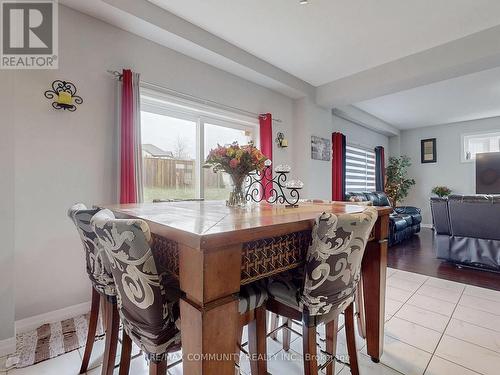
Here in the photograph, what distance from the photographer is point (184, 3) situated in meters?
2.35

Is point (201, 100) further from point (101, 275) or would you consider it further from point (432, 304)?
point (432, 304)

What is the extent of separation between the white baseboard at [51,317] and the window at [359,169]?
5133 millimetres

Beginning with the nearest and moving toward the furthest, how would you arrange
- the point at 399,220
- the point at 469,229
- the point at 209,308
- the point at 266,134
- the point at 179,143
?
the point at 209,308
the point at 179,143
the point at 469,229
the point at 266,134
the point at 399,220

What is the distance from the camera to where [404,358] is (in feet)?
5.35

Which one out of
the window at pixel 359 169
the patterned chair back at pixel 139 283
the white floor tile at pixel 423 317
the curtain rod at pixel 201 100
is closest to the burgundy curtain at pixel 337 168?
the window at pixel 359 169

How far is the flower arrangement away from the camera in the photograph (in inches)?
64.8

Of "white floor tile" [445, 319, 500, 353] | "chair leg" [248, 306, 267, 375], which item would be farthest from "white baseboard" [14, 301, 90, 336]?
"white floor tile" [445, 319, 500, 353]

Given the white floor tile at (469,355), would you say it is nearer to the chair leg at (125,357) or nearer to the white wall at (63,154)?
the chair leg at (125,357)

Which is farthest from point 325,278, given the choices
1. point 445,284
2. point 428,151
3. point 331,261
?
point 428,151

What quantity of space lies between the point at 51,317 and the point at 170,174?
65.8 inches

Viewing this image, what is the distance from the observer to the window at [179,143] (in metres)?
2.84

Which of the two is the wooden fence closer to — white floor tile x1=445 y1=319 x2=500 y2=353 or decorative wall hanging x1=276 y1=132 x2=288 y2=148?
decorative wall hanging x1=276 y1=132 x2=288 y2=148

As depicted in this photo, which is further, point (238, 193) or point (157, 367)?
point (238, 193)

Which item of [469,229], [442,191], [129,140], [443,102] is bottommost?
[469,229]
